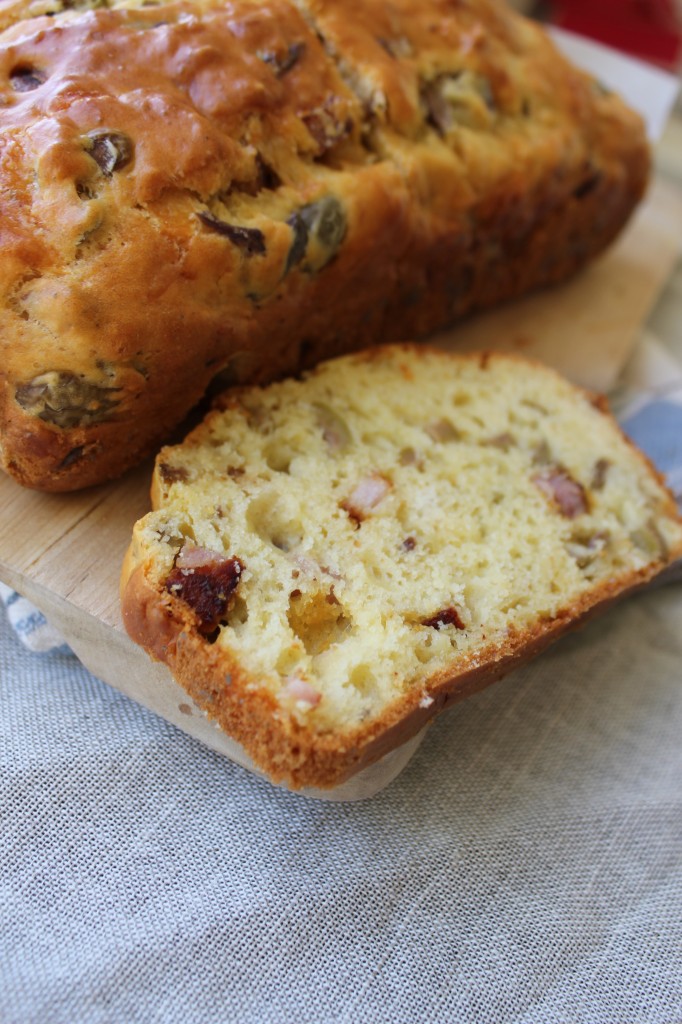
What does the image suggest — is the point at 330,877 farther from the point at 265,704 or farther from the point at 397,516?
the point at 397,516

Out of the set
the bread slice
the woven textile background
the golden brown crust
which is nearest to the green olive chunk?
the bread slice

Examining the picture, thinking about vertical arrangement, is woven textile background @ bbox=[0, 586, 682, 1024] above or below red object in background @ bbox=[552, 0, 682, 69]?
below

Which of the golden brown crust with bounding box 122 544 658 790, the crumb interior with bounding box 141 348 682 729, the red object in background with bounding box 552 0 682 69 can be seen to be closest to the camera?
the golden brown crust with bounding box 122 544 658 790

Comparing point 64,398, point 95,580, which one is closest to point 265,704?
point 95,580

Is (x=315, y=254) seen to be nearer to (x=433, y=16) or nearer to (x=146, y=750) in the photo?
(x=433, y=16)

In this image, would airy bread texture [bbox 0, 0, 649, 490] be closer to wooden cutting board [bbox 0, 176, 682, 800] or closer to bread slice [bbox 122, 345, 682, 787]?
wooden cutting board [bbox 0, 176, 682, 800]

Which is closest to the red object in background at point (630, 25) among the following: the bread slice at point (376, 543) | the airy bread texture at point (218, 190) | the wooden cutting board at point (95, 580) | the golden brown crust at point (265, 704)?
the airy bread texture at point (218, 190)
